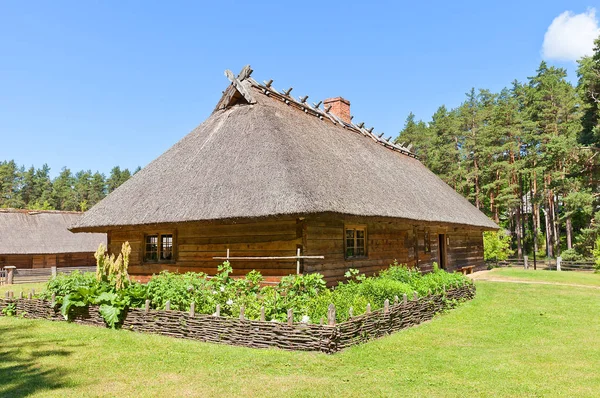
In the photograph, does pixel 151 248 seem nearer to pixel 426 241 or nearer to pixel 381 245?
pixel 381 245

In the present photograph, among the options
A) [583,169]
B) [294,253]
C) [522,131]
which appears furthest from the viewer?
[522,131]

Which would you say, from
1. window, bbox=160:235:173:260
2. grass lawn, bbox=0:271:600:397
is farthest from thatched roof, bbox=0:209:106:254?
grass lawn, bbox=0:271:600:397

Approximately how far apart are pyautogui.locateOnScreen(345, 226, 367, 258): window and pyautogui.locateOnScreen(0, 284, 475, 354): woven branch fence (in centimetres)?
302

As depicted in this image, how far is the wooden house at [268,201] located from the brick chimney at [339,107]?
2.83m

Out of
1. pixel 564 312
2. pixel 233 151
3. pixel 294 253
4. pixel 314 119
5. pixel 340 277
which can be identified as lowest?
pixel 564 312

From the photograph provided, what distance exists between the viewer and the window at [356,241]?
13.6 metres

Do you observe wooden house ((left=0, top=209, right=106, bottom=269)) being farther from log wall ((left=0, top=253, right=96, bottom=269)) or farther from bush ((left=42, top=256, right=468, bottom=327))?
bush ((left=42, top=256, right=468, bottom=327))

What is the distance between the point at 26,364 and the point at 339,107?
18.1 m

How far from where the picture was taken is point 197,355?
25.0 ft

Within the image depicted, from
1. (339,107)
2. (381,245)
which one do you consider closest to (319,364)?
(381,245)

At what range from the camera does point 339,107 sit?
2227 cm

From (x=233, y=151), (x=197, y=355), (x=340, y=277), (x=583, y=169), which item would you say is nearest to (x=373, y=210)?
(x=340, y=277)

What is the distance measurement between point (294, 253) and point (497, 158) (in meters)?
39.7

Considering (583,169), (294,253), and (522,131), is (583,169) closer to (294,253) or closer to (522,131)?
(522,131)
